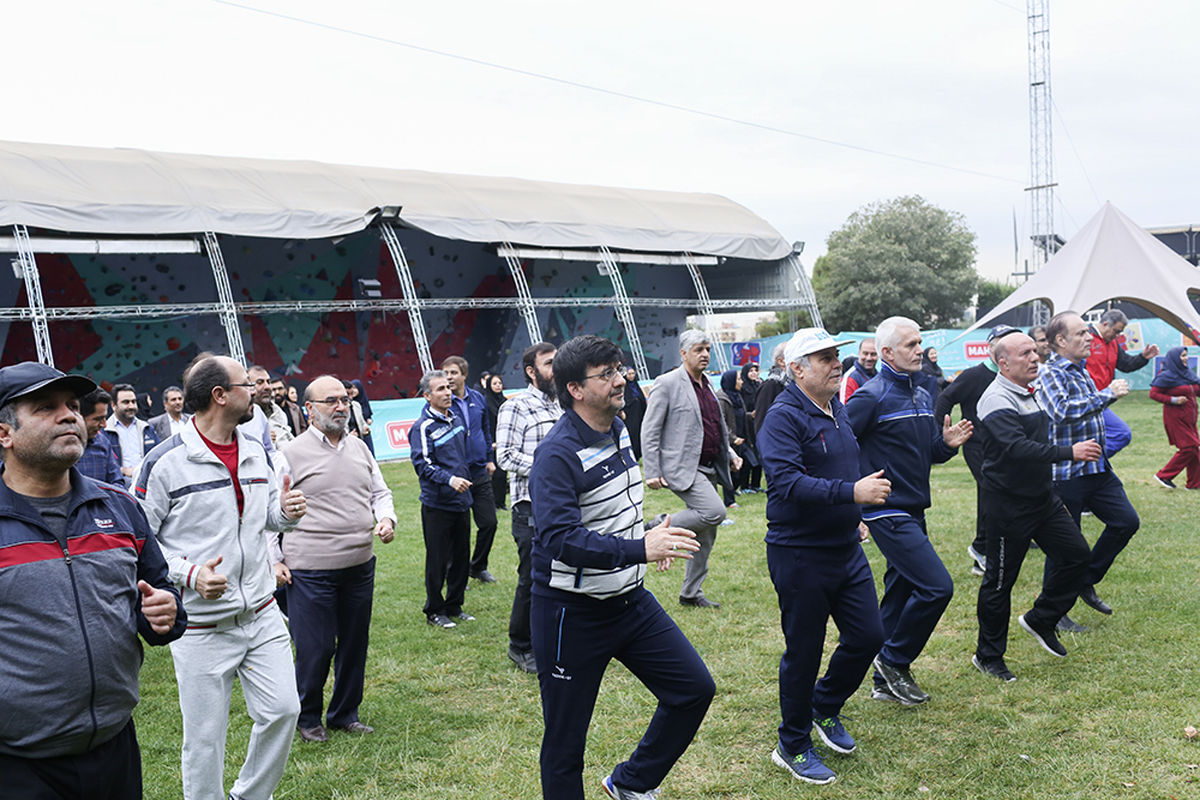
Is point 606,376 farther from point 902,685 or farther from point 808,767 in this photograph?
point 902,685

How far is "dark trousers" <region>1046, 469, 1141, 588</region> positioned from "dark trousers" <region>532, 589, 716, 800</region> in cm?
356

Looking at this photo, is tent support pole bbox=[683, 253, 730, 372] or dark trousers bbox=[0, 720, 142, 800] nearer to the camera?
dark trousers bbox=[0, 720, 142, 800]

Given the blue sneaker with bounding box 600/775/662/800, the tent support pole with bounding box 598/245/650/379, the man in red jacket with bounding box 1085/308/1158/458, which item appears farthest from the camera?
the tent support pole with bounding box 598/245/650/379

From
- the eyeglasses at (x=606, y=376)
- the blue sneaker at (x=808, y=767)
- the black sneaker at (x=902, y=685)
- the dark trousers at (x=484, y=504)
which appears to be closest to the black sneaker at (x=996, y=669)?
the black sneaker at (x=902, y=685)

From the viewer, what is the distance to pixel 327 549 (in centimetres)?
514

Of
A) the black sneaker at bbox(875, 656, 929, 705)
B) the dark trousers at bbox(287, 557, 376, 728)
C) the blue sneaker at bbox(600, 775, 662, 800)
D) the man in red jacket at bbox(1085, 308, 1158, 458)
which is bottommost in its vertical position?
the black sneaker at bbox(875, 656, 929, 705)

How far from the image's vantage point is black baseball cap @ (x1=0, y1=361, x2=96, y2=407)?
2637mm

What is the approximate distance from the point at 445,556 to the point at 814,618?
3.77 metres

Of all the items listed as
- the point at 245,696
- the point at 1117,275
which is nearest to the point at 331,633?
the point at 245,696

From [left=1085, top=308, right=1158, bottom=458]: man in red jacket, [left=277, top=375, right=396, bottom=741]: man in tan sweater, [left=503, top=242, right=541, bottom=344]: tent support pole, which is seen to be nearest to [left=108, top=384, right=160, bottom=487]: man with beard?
[left=277, top=375, right=396, bottom=741]: man in tan sweater

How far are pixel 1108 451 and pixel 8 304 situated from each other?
2069 cm

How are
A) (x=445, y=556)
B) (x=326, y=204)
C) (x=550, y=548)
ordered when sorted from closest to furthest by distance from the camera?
(x=550, y=548) < (x=445, y=556) < (x=326, y=204)

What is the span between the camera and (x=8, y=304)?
782 inches

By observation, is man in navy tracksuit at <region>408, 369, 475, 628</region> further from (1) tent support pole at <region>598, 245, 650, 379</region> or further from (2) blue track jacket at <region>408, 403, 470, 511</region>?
(1) tent support pole at <region>598, 245, 650, 379</region>
